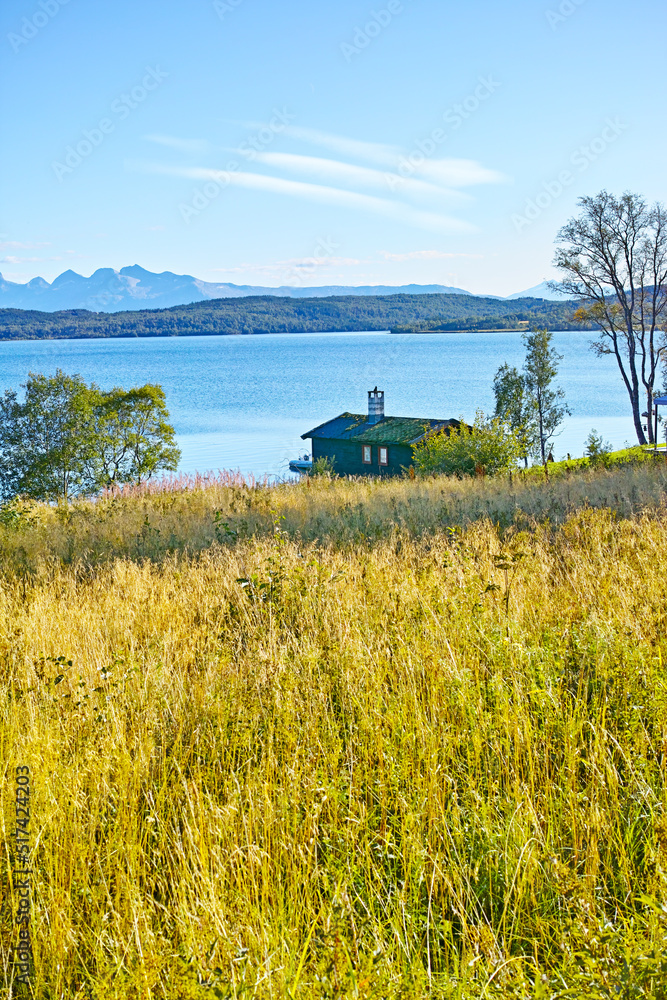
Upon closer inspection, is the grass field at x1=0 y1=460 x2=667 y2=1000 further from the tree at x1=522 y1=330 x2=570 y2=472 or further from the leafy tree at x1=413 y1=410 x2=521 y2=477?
the tree at x1=522 y1=330 x2=570 y2=472

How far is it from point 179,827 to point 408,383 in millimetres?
131351

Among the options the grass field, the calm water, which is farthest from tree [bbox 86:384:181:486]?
the grass field

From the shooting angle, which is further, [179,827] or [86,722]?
[86,722]

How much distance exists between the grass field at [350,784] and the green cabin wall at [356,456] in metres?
31.3

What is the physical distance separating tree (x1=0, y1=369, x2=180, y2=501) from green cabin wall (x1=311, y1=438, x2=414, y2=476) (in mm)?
9763

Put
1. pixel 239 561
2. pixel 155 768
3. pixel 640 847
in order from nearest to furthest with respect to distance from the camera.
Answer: pixel 640 847 → pixel 155 768 → pixel 239 561

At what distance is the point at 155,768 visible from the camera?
3.46 metres

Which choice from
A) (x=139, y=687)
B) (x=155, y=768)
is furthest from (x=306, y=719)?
(x=139, y=687)

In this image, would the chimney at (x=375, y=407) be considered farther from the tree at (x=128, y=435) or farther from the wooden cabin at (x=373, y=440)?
the tree at (x=128, y=435)

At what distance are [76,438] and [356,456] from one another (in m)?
17.3

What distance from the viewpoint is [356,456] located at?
41.7m

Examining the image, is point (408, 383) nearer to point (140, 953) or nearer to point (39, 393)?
point (39, 393)

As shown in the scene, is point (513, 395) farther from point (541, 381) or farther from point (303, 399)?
point (303, 399)

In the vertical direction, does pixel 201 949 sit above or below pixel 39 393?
below
